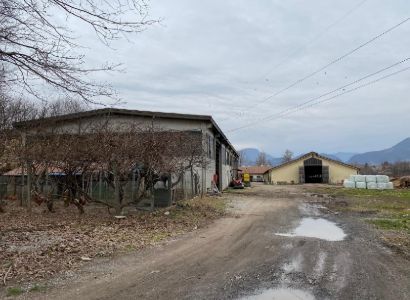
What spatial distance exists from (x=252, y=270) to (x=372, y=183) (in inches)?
1590

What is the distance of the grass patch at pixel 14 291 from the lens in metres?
6.54

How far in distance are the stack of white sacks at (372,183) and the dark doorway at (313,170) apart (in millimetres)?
26946

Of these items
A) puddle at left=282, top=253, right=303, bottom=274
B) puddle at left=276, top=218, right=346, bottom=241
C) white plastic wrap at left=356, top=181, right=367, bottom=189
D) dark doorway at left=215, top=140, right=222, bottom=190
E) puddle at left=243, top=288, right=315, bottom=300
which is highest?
dark doorway at left=215, top=140, right=222, bottom=190

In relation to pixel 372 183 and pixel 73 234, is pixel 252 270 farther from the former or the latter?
pixel 372 183

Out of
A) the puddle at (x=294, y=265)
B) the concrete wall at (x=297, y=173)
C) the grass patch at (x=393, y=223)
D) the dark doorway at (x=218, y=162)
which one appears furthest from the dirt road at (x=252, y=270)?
the concrete wall at (x=297, y=173)

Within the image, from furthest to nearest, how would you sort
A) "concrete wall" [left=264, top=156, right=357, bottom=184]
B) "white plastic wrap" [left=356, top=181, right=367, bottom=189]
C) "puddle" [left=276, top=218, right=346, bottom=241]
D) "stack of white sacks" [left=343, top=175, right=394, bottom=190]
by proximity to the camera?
"concrete wall" [left=264, top=156, right=357, bottom=184] → "white plastic wrap" [left=356, top=181, right=367, bottom=189] → "stack of white sacks" [left=343, top=175, right=394, bottom=190] → "puddle" [left=276, top=218, right=346, bottom=241]

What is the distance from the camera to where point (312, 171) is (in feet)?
253

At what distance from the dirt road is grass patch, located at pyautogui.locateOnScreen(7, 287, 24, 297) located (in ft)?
1.34

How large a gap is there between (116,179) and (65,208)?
4.59 meters

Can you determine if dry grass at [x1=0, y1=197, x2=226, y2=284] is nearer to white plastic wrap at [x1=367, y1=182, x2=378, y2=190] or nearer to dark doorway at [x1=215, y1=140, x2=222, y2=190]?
dark doorway at [x1=215, y1=140, x2=222, y2=190]

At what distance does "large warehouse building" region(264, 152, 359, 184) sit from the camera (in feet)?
241

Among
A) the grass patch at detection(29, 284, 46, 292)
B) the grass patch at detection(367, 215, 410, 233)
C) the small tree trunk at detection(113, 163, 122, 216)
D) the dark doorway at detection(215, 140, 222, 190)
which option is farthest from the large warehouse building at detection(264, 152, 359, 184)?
the grass patch at detection(29, 284, 46, 292)

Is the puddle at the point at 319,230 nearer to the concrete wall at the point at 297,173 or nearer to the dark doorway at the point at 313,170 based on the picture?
the concrete wall at the point at 297,173

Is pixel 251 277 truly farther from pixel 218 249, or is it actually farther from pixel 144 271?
pixel 218 249
